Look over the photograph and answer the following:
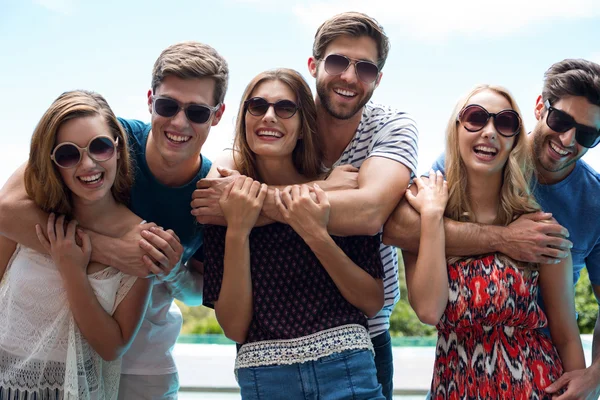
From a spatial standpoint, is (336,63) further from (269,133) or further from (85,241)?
(85,241)

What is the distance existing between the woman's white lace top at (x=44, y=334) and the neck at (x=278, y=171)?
67 cm

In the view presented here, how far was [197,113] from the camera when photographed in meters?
2.71

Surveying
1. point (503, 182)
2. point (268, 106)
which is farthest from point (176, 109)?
point (503, 182)

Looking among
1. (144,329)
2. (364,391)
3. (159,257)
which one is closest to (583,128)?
(364,391)

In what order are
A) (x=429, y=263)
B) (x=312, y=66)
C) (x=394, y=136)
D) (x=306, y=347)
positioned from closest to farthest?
(x=306, y=347) < (x=429, y=263) < (x=394, y=136) < (x=312, y=66)

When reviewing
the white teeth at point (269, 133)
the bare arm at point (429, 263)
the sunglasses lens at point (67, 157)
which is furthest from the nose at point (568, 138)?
the sunglasses lens at point (67, 157)

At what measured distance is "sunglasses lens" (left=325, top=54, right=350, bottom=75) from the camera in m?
2.74

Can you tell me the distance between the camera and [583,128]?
8.90ft

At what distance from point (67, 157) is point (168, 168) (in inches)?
20.5

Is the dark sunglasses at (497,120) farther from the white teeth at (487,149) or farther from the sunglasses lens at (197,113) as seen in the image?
the sunglasses lens at (197,113)

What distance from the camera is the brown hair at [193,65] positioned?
8.82 ft

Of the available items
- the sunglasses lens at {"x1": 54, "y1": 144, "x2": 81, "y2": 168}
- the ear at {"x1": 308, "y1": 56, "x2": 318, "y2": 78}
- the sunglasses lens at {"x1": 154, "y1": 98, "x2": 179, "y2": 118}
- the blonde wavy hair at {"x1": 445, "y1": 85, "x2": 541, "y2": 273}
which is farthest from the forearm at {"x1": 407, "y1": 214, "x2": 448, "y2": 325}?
the sunglasses lens at {"x1": 54, "y1": 144, "x2": 81, "y2": 168}

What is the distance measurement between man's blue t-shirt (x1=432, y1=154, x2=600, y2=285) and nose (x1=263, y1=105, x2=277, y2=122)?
1.18 meters

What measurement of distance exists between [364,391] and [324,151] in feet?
3.54
